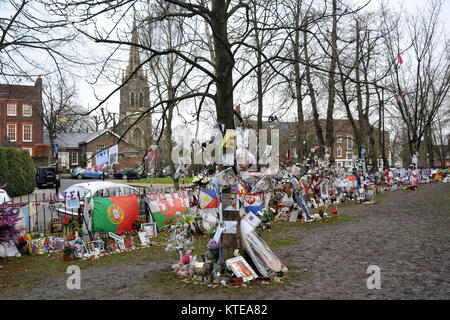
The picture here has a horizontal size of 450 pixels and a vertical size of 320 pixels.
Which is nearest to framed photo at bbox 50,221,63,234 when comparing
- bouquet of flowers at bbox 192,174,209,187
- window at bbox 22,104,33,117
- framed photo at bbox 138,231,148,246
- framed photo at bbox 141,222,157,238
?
framed photo at bbox 141,222,157,238

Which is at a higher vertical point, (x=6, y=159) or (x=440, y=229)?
(x=6, y=159)

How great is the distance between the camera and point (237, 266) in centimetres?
627

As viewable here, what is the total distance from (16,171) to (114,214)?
17.7 m

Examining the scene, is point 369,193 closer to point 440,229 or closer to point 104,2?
point 440,229

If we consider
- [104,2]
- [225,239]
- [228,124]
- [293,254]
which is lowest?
[293,254]

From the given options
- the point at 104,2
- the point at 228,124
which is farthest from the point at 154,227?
the point at 104,2

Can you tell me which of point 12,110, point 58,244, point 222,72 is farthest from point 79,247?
point 12,110

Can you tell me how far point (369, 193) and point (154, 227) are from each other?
1289 centimetres

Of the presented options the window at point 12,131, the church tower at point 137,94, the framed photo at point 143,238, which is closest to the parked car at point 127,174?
the window at point 12,131

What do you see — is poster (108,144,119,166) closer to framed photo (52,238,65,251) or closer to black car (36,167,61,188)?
framed photo (52,238,65,251)

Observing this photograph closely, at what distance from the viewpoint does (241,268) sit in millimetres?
6266

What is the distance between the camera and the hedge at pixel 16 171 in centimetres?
2341

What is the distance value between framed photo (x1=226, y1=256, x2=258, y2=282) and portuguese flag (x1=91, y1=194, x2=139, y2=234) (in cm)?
557

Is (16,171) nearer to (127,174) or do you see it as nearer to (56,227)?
(56,227)
